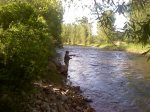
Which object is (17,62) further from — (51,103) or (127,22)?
(127,22)

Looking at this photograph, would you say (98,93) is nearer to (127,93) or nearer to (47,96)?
(127,93)

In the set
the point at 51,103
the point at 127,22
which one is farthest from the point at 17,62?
the point at 127,22

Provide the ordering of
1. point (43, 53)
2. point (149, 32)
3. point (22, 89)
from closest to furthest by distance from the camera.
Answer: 1. point (149, 32)
2. point (22, 89)
3. point (43, 53)

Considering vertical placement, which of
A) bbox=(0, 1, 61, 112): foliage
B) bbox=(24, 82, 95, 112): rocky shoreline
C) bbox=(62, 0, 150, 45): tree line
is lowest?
bbox=(24, 82, 95, 112): rocky shoreline

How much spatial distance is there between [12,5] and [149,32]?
22.8 feet

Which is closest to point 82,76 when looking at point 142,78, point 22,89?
point 142,78

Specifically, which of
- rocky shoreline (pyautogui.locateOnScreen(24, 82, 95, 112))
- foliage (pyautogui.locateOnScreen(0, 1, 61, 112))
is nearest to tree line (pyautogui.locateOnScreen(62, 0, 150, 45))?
foliage (pyautogui.locateOnScreen(0, 1, 61, 112))

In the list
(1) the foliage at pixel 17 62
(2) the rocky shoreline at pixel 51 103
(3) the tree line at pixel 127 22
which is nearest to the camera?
(3) the tree line at pixel 127 22

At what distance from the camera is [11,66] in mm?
8898

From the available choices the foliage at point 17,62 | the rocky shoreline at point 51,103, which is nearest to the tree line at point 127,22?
the foliage at point 17,62

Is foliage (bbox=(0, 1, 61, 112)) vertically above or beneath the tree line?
beneath

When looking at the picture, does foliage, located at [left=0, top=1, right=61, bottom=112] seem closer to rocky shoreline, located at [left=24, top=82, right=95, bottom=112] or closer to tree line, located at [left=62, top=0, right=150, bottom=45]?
rocky shoreline, located at [left=24, top=82, right=95, bottom=112]

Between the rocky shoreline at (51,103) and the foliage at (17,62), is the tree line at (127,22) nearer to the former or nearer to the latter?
the foliage at (17,62)

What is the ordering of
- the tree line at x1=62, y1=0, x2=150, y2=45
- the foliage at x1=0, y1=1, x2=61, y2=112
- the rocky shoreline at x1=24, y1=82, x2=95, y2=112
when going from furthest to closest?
the rocky shoreline at x1=24, y1=82, x2=95, y2=112 → the foliage at x1=0, y1=1, x2=61, y2=112 → the tree line at x1=62, y1=0, x2=150, y2=45
